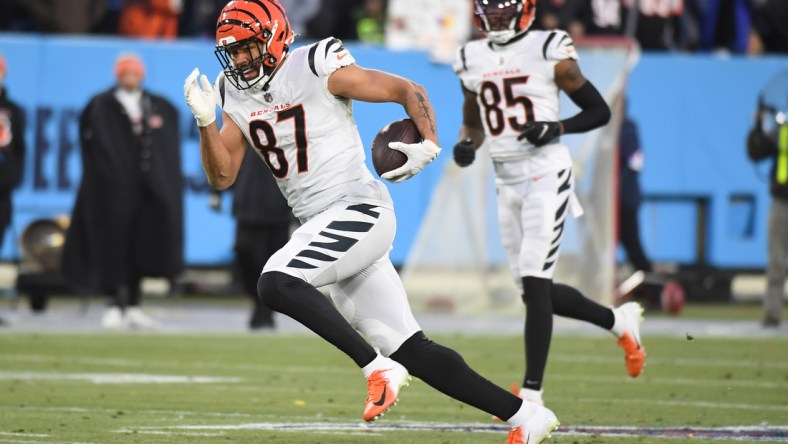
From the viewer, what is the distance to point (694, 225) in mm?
16594

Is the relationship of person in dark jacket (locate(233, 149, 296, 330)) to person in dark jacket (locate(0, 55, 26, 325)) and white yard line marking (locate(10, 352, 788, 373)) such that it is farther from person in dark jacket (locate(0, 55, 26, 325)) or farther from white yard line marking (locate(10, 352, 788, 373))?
white yard line marking (locate(10, 352, 788, 373))

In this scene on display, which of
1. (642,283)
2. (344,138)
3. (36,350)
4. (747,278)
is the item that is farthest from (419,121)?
(747,278)

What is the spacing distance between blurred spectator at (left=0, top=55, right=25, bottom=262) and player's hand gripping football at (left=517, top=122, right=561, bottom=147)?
6083 millimetres

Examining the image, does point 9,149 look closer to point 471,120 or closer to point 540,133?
point 471,120

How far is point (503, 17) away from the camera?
8281 mm

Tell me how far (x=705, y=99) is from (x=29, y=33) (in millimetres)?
6516

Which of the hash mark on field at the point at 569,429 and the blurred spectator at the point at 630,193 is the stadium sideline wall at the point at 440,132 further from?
the hash mark on field at the point at 569,429

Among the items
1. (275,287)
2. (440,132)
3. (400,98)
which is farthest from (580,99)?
(440,132)

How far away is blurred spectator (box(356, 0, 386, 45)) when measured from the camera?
17.1m

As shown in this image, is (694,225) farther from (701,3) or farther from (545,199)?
(545,199)

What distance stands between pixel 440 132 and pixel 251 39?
944 centimetres

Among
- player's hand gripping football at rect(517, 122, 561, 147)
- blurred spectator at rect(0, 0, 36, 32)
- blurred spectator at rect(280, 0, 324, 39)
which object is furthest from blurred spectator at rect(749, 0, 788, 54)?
player's hand gripping football at rect(517, 122, 561, 147)

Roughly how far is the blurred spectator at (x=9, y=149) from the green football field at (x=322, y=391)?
1131mm

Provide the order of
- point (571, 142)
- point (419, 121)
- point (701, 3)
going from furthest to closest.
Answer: point (701, 3), point (571, 142), point (419, 121)
